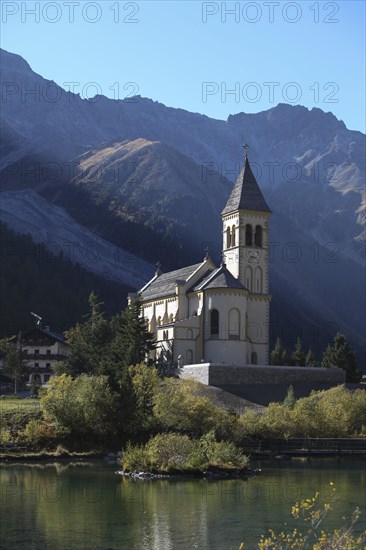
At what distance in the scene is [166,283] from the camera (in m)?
88.2

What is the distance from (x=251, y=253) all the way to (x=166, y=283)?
10695 mm

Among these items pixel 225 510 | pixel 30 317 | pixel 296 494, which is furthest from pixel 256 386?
pixel 30 317

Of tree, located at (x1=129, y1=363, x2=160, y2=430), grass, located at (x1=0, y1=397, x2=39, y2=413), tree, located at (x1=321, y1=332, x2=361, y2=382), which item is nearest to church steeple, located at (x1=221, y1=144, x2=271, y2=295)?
tree, located at (x1=321, y1=332, x2=361, y2=382)

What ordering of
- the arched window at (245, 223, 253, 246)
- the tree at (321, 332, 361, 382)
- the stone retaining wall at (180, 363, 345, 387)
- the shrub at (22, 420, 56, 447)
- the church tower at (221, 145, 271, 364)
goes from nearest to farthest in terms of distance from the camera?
1. the shrub at (22, 420, 56, 447)
2. the stone retaining wall at (180, 363, 345, 387)
3. the church tower at (221, 145, 271, 364)
4. the arched window at (245, 223, 253, 246)
5. the tree at (321, 332, 361, 382)

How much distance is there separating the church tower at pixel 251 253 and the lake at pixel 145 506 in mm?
29588

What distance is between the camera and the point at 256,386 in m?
70.1

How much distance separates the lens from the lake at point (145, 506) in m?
30.2

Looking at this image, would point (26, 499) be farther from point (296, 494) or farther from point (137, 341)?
point (137, 341)

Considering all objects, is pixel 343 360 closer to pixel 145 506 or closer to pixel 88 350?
pixel 88 350

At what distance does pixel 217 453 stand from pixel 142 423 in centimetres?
886

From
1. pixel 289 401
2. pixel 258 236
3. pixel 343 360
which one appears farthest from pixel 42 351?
pixel 289 401

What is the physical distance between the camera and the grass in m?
59.7

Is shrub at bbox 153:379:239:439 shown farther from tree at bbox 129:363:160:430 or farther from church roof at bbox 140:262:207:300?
church roof at bbox 140:262:207:300

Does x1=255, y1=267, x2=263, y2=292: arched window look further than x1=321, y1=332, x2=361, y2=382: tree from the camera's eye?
No
